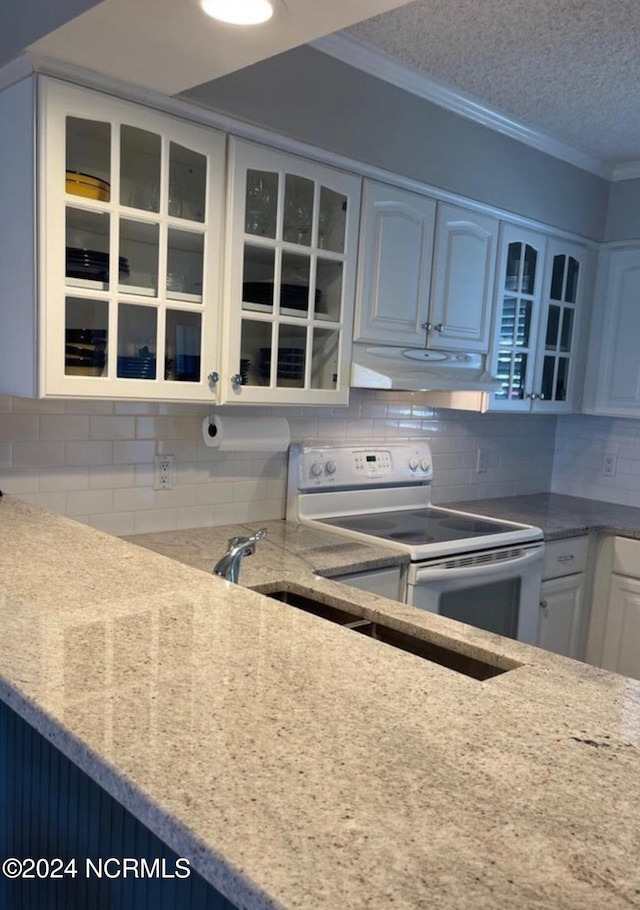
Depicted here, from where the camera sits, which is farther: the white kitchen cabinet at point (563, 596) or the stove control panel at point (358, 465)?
the white kitchen cabinet at point (563, 596)

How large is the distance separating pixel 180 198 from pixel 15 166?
1.36 feet

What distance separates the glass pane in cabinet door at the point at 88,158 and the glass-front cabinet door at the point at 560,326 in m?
2.04

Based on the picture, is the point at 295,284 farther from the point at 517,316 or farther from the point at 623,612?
the point at 623,612

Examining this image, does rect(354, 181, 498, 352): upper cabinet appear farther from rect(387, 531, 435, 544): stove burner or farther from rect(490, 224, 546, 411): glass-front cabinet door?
rect(387, 531, 435, 544): stove burner

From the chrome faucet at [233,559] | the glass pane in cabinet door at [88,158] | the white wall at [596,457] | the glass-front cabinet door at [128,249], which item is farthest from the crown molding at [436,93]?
the chrome faucet at [233,559]

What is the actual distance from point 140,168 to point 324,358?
2.71 ft

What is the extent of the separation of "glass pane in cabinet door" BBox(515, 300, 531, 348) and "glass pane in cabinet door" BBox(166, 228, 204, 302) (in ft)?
5.17

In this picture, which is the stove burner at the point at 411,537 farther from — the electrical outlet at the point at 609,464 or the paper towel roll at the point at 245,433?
the electrical outlet at the point at 609,464

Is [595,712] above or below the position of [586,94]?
below

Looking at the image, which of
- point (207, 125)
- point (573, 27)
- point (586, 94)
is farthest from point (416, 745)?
point (586, 94)

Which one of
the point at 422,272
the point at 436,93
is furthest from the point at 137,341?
the point at 436,93

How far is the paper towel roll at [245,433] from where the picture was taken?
234cm

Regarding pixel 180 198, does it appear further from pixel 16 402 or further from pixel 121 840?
pixel 121 840

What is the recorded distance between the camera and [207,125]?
1993 mm
